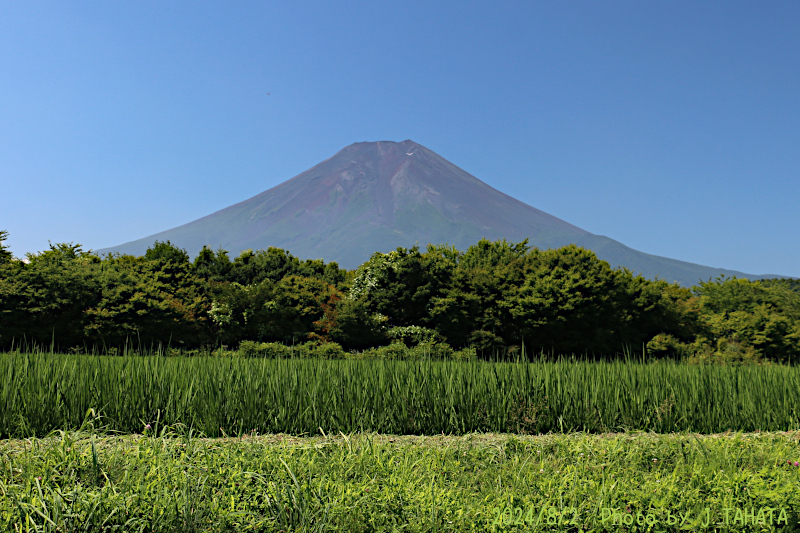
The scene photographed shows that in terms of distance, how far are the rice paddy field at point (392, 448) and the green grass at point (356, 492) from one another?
0.02 metres

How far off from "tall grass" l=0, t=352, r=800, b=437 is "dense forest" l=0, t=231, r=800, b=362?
6768 mm

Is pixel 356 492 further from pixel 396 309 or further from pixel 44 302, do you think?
pixel 44 302

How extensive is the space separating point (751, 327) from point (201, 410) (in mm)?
19843

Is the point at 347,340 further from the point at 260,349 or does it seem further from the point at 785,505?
the point at 785,505

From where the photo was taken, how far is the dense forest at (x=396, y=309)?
1409 cm

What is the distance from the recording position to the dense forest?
14094 mm

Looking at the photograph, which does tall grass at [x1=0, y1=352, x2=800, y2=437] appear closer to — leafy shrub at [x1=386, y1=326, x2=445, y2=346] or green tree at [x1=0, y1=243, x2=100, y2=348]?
leafy shrub at [x1=386, y1=326, x2=445, y2=346]

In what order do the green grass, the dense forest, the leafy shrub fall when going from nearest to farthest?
the green grass < the dense forest < the leafy shrub

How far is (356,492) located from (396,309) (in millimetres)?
13507

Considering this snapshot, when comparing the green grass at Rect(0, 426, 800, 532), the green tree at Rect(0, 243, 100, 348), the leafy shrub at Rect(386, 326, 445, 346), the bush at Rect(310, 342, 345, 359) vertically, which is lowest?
the bush at Rect(310, 342, 345, 359)

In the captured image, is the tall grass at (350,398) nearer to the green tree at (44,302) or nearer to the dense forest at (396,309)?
the dense forest at (396,309)

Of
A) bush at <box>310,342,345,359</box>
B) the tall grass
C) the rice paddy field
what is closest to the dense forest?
bush at <box>310,342,345,359</box>

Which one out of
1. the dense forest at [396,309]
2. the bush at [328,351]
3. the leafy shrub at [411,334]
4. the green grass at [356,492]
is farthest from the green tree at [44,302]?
the green grass at [356,492]

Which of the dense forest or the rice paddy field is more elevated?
the dense forest
